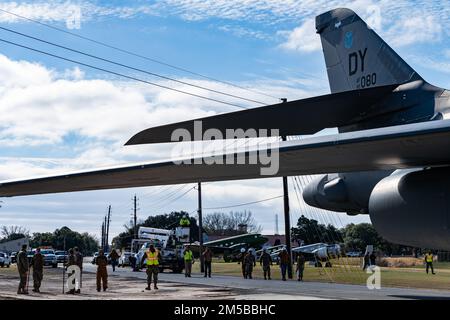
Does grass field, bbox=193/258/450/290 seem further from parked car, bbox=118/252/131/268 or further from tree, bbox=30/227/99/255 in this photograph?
tree, bbox=30/227/99/255

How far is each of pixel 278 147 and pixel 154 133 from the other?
2.82 m

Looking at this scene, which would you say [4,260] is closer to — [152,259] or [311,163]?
[152,259]

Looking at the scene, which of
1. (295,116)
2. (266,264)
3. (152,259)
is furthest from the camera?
(266,264)

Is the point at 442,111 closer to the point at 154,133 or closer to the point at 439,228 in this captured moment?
the point at 439,228

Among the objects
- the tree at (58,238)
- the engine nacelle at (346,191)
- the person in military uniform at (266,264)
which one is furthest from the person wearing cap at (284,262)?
the tree at (58,238)

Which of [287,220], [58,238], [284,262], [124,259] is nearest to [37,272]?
[284,262]

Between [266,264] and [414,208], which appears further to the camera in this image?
[266,264]

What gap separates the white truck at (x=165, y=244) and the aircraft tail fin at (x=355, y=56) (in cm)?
1393

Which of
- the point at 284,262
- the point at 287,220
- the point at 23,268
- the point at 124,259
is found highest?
the point at 287,220

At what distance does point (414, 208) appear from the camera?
9.61m

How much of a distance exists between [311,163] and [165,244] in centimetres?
3941

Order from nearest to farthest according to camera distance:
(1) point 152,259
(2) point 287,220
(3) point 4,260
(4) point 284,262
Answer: (1) point 152,259, (4) point 284,262, (2) point 287,220, (3) point 4,260

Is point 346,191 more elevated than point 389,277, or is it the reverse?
point 346,191
